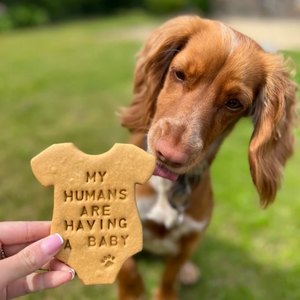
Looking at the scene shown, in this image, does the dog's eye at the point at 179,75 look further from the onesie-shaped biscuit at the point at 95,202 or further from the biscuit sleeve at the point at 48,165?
the biscuit sleeve at the point at 48,165

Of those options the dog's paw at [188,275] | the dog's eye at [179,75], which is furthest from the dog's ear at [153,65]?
the dog's paw at [188,275]

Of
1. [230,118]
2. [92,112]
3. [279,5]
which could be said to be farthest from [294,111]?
[279,5]

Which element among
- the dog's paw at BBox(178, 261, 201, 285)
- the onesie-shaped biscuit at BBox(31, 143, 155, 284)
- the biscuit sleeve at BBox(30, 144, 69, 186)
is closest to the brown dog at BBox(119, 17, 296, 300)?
the onesie-shaped biscuit at BBox(31, 143, 155, 284)

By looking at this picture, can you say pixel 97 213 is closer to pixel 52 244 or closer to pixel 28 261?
pixel 52 244

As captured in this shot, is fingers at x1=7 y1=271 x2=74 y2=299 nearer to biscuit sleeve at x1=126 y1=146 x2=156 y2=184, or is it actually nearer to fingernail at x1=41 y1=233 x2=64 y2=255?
fingernail at x1=41 y1=233 x2=64 y2=255

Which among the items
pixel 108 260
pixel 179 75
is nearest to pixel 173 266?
pixel 108 260

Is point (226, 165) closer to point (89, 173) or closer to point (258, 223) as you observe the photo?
point (258, 223)
